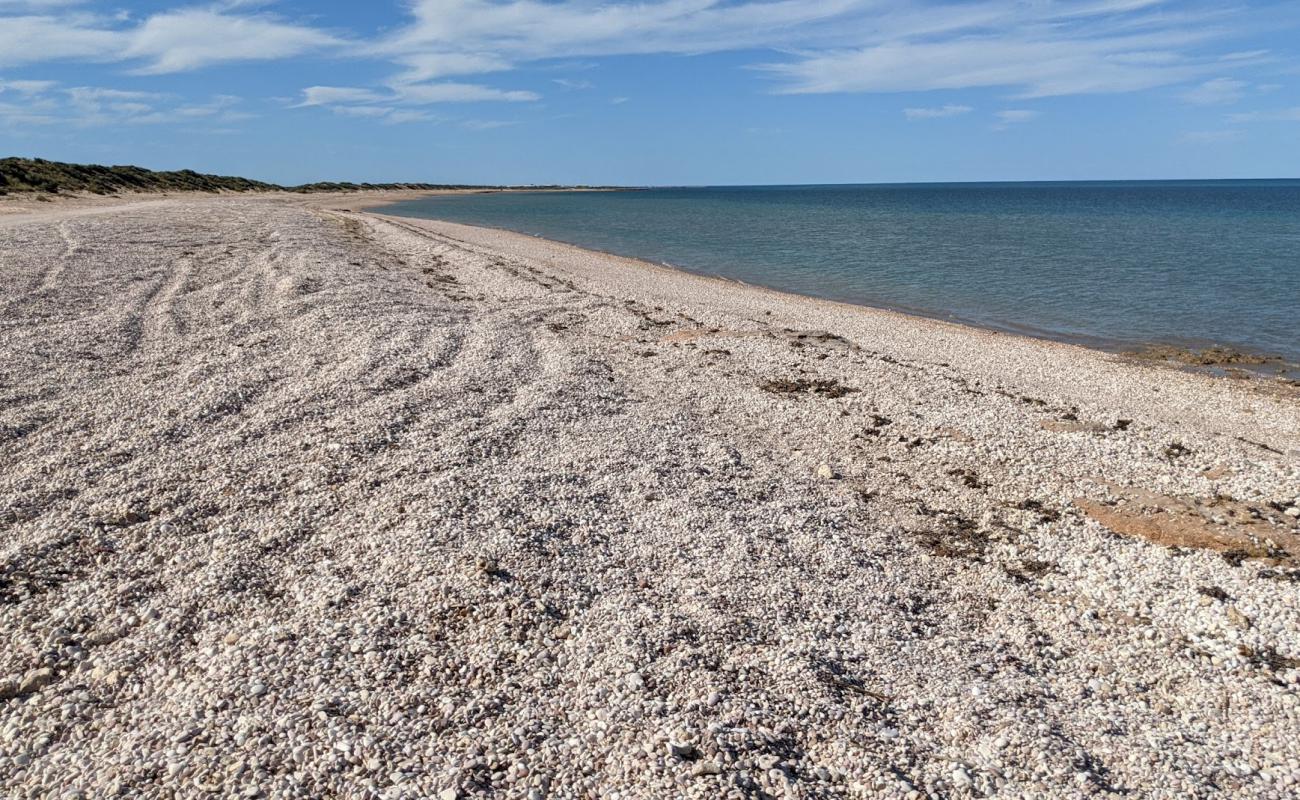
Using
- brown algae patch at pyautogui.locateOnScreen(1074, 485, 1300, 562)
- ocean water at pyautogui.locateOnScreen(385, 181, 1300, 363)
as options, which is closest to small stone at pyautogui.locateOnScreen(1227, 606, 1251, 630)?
brown algae patch at pyautogui.locateOnScreen(1074, 485, 1300, 562)

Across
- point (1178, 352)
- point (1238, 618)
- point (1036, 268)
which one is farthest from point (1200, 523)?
point (1036, 268)

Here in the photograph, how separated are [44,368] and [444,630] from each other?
10.6m

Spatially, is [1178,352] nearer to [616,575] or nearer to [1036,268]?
[1036,268]

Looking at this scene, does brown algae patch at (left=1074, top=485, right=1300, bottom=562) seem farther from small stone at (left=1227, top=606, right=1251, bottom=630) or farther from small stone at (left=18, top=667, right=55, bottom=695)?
small stone at (left=18, top=667, right=55, bottom=695)

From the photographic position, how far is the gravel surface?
5.53 metres

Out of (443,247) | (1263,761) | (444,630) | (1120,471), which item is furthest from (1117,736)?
(443,247)

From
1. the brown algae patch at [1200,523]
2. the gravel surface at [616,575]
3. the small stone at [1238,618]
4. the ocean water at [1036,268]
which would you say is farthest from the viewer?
the ocean water at [1036,268]

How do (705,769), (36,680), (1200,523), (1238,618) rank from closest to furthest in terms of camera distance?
1. (705,769)
2. (36,680)
3. (1238,618)
4. (1200,523)

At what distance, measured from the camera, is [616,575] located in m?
7.96

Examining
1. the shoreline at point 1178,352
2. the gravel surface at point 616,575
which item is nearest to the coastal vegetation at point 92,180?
the gravel surface at point 616,575

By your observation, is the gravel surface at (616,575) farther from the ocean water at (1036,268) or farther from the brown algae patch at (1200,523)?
the ocean water at (1036,268)

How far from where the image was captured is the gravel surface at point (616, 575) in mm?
5531

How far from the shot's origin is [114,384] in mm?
12672

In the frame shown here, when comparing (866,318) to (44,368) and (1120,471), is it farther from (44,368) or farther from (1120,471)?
(44,368)
